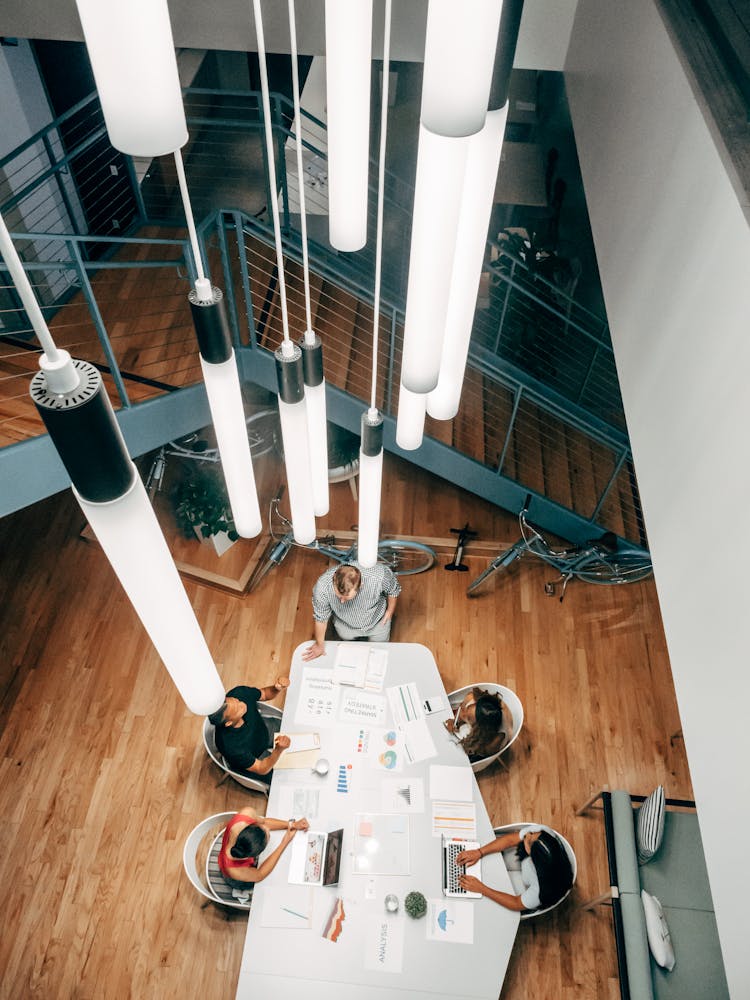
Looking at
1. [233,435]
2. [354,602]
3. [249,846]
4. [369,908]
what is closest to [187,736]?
[249,846]

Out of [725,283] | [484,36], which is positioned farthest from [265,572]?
[484,36]

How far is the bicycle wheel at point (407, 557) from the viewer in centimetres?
511

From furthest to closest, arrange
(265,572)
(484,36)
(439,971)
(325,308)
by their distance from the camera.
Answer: (265,572) < (325,308) < (439,971) < (484,36)

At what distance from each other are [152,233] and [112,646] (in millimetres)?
2848

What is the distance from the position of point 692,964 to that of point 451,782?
1326 millimetres

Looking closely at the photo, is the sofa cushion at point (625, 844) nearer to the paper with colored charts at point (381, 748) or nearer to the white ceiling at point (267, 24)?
the paper with colored charts at point (381, 748)

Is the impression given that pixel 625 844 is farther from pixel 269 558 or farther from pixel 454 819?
pixel 269 558

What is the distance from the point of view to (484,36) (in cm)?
73

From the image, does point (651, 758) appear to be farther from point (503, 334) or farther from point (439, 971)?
point (503, 334)

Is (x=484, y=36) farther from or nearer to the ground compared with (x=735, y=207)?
nearer to the ground

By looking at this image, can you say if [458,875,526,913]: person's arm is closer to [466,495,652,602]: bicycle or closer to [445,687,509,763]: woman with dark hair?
[445,687,509,763]: woman with dark hair

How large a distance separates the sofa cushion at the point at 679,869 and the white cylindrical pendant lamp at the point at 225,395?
2866 mm

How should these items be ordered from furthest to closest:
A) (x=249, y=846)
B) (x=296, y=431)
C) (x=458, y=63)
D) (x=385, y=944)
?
(x=249, y=846) < (x=385, y=944) < (x=296, y=431) < (x=458, y=63)

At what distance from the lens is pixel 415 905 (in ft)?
10.6
